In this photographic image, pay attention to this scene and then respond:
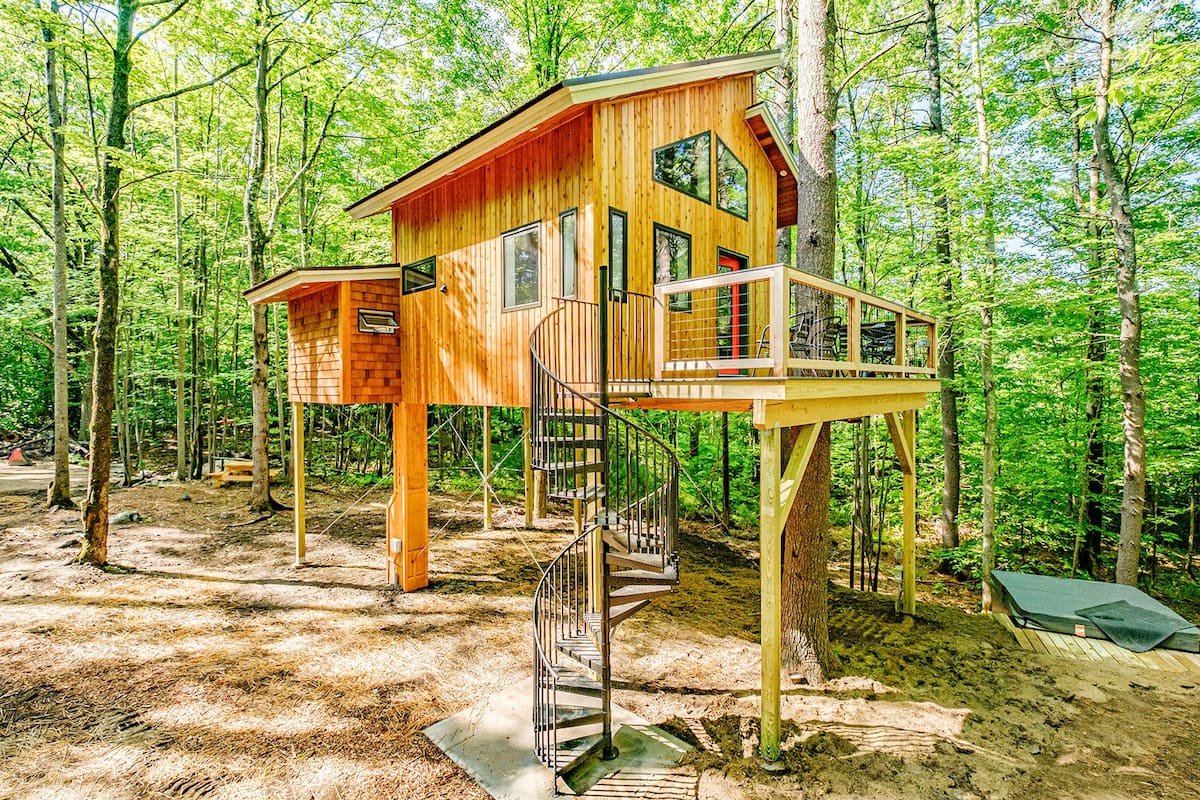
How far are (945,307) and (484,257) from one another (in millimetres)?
9067

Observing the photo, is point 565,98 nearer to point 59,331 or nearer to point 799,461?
point 799,461

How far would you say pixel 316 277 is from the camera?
7.51 m

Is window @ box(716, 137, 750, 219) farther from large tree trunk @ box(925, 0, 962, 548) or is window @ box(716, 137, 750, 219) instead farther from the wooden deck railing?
large tree trunk @ box(925, 0, 962, 548)

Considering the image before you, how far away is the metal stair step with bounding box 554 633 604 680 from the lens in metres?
4.53

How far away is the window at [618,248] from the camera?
5.68 meters

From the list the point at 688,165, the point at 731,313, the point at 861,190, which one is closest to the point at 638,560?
the point at 731,313

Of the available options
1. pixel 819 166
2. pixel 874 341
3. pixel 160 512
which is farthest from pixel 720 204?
pixel 160 512

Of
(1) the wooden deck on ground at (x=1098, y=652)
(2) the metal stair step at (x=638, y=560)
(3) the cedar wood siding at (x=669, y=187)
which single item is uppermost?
(3) the cedar wood siding at (x=669, y=187)

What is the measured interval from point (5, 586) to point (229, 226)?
1301cm

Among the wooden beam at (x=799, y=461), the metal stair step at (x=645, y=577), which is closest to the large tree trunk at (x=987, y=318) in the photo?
the wooden beam at (x=799, y=461)

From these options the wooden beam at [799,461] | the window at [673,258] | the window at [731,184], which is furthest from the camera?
the window at [731,184]

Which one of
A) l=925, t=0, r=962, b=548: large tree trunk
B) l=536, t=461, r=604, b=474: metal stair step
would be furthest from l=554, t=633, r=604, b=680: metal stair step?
l=925, t=0, r=962, b=548: large tree trunk

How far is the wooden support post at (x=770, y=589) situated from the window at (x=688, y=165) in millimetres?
3958

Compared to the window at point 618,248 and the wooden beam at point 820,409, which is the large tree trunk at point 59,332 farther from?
the wooden beam at point 820,409
